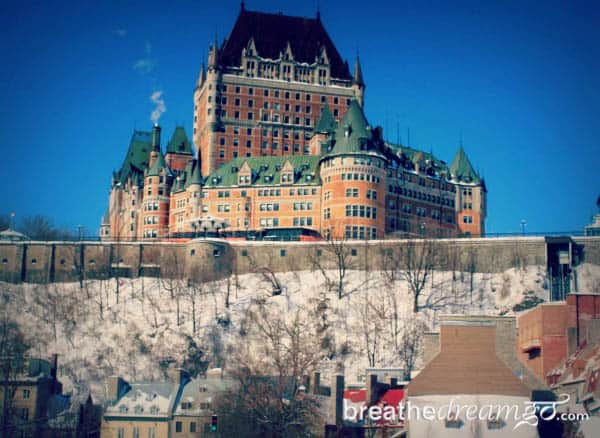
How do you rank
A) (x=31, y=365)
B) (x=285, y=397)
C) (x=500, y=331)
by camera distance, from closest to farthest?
1. (x=500, y=331)
2. (x=285, y=397)
3. (x=31, y=365)

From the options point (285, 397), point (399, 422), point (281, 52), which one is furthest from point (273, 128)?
point (399, 422)

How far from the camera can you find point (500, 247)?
415ft

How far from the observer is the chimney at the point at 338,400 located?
75438 millimetres

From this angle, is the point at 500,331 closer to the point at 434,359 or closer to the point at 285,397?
the point at 434,359

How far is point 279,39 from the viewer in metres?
166

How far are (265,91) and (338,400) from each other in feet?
293

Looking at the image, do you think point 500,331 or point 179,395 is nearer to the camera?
point 500,331

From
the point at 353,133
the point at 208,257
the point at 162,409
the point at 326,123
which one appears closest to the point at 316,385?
the point at 162,409

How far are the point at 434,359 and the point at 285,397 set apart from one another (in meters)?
18.8

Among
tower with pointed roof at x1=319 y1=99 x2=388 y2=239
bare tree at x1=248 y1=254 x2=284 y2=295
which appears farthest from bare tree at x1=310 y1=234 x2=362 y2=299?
bare tree at x1=248 y1=254 x2=284 y2=295

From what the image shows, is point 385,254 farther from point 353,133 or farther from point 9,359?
point 9,359

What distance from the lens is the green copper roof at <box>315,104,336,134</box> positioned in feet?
501

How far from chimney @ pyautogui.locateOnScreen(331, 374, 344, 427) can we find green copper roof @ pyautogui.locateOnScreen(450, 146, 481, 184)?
260 feet

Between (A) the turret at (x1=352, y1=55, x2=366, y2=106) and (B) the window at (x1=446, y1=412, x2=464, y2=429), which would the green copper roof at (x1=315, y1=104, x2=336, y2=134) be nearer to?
(A) the turret at (x1=352, y1=55, x2=366, y2=106)
